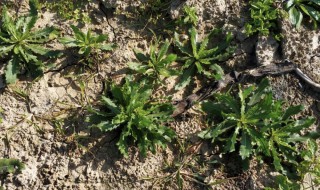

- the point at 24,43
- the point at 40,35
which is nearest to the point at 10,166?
the point at 24,43

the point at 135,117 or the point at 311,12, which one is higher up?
the point at 311,12

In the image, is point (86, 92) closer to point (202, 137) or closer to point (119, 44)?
point (119, 44)

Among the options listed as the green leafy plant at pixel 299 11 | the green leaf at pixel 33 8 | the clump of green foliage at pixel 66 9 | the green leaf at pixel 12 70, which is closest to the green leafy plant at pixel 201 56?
the green leafy plant at pixel 299 11

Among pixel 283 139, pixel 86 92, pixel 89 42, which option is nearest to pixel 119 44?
pixel 89 42

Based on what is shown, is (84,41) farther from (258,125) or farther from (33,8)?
(258,125)

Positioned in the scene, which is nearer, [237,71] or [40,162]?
[40,162]

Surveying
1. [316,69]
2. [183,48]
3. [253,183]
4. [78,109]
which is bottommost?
[253,183]

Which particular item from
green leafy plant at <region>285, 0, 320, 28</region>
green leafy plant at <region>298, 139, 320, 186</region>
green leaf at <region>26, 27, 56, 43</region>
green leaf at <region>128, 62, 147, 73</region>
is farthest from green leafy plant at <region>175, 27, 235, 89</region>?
green leaf at <region>26, 27, 56, 43</region>
